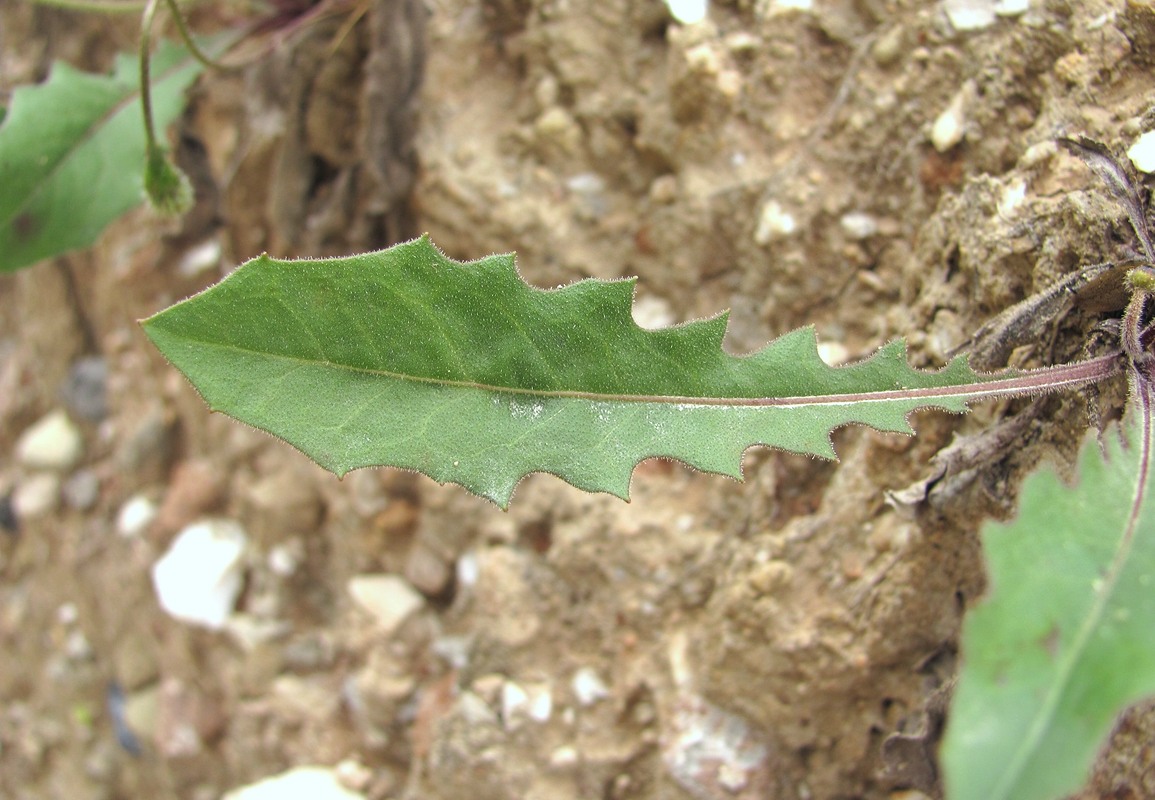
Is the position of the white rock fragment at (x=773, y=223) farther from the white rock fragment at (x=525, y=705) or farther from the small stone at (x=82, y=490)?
the small stone at (x=82, y=490)

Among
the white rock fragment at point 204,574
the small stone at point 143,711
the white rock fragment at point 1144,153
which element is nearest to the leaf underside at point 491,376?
the white rock fragment at point 1144,153

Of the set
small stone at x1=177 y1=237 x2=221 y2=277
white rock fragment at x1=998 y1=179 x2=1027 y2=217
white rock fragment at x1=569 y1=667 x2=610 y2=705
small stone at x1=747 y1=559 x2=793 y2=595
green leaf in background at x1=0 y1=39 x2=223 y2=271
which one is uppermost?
white rock fragment at x1=998 y1=179 x2=1027 y2=217

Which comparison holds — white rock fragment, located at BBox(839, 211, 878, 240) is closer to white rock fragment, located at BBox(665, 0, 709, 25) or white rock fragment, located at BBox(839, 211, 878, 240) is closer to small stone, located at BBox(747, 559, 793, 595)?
white rock fragment, located at BBox(665, 0, 709, 25)

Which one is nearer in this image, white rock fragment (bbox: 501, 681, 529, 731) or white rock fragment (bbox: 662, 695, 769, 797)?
white rock fragment (bbox: 662, 695, 769, 797)

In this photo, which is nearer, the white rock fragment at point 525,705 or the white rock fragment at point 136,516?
the white rock fragment at point 525,705

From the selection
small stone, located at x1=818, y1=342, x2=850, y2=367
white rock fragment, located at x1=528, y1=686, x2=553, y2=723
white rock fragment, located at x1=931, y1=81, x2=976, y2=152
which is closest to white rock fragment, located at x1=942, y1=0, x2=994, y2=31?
white rock fragment, located at x1=931, y1=81, x2=976, y2=152

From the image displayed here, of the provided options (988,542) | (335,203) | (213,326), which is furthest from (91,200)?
(988,542)

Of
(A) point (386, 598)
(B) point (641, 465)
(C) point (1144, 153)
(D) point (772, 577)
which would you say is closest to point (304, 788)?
(A) point (386, 598)

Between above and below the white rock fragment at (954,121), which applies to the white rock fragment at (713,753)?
below
